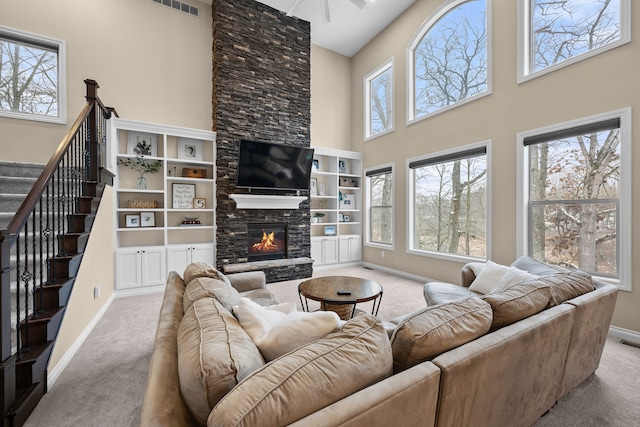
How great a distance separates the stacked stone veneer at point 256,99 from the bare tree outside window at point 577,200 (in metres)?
3.68

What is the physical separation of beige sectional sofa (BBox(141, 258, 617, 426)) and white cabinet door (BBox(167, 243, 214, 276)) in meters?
2.87

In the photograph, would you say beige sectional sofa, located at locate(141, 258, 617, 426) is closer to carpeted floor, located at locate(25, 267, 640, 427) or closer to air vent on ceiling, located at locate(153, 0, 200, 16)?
carpeted floor, located at locate(25, 267, 640, 427)

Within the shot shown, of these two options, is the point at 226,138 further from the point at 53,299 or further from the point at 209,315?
the point at 209,315

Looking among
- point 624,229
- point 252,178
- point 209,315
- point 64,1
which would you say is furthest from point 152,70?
point 624,229

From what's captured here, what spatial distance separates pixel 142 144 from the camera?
4520 millimetres

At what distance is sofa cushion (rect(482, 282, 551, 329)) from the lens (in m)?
1.49

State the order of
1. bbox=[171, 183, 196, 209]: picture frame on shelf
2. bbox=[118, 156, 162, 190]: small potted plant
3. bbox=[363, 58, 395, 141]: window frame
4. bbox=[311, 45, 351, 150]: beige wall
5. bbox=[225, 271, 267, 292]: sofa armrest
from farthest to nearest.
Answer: bbox=[311, 45, 351, 150]: beige wall → bbox=[363, 58, 395, 141]: window frame → bbox=[171, 183, 196, 209]: picture frame on shelf → bbox=[118, 156, 162, 190]: small potted plant → bbox=[225, 271, 267, 292]: sofa armrest

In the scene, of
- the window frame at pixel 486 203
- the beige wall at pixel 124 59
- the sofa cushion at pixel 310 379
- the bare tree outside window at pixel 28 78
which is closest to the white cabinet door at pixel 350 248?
the window frame at pixel 486 203

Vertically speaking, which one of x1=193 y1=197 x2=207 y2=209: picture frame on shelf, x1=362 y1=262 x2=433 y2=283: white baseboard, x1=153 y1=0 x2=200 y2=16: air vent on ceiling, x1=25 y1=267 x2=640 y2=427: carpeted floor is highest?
x1=153 y1=0 x2=200 y2=16: air vent on ceiling

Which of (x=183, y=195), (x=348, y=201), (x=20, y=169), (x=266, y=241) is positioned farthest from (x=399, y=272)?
(x=20, y=169)

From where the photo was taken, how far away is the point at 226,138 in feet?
16.1

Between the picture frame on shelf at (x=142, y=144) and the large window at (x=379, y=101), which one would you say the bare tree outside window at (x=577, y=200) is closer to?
the large window at (x=379, y=101)

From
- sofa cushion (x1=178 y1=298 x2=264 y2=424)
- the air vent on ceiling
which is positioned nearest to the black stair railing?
sofa cushion (x1=178 y1=298 x2=264 y2=424)

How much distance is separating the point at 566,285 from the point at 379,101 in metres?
5.18
